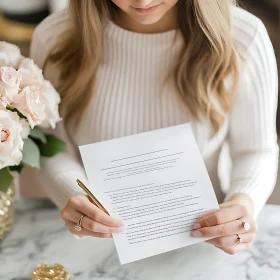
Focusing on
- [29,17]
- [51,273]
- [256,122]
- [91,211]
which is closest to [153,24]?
[256,122]

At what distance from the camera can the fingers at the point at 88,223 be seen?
880 mm

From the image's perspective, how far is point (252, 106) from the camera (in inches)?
43.6

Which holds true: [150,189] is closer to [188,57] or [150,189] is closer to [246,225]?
[246,225]

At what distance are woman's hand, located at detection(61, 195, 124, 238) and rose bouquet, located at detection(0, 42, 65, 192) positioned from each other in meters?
0.11

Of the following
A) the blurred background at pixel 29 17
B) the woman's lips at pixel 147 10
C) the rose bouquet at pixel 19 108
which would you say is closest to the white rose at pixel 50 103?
the rose bouquet at pixel 19 108

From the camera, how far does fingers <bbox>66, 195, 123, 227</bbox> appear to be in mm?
876

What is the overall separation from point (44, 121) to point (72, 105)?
0.20 meters

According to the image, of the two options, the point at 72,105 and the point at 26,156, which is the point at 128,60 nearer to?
the point at 72,105

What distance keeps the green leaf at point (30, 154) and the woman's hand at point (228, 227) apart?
334 mm

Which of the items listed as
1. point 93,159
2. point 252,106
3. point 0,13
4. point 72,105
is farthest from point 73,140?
point 0,13

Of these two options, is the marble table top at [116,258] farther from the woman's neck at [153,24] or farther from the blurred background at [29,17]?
the blurred background at [29,17]

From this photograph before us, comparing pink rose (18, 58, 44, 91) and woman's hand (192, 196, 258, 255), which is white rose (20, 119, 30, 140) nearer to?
pink rose (18, 58, 44, 91)

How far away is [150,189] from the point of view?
0.90 metres

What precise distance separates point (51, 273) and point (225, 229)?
34 cm
